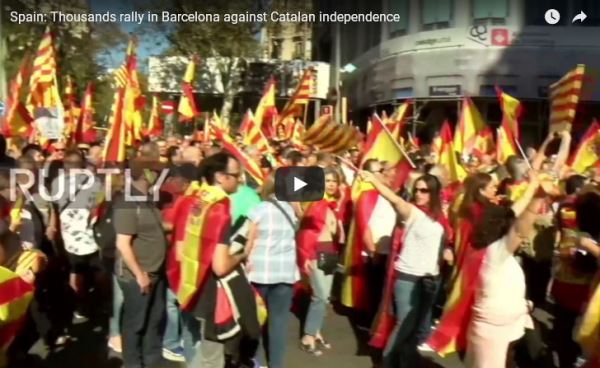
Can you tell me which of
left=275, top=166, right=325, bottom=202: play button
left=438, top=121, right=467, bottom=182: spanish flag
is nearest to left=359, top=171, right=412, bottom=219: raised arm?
left=275, top=166, right=325, bottom=202: play button

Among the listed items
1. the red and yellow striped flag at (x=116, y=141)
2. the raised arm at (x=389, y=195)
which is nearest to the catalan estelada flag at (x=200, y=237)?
the raised arm at (x=389, y=195)

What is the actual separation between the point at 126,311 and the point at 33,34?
32.0 feet

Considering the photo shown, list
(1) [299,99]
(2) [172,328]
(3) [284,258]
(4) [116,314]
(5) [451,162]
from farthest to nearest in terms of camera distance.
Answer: (1) [299,99]
(5) [451,162]
(4) [116,314]
(2) [172,328]
(3) [284,258]

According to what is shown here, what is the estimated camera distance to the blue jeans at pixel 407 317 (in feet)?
18.3

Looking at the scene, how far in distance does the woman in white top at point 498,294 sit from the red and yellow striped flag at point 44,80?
7.00m

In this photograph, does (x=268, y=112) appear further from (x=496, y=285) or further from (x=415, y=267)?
(x=496, y=285)

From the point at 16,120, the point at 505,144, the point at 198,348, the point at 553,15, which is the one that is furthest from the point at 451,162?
the point at 553,15

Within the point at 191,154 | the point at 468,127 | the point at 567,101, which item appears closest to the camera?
the point at 191,154

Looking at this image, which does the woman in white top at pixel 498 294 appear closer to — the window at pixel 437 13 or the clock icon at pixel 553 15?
the clock icon at pixel 553 15

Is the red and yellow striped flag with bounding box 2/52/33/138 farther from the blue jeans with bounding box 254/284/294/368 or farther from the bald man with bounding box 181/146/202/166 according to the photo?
the blue jeans with bounding box 254/284/294/368

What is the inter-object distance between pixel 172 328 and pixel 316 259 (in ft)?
4.00

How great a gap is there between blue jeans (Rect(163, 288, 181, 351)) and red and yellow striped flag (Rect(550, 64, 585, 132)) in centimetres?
448

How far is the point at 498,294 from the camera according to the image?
482 cm

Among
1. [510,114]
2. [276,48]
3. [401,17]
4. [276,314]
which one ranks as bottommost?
[276,314]
